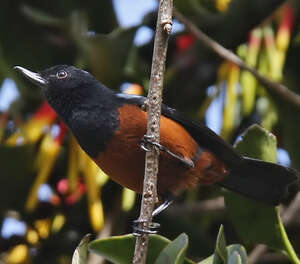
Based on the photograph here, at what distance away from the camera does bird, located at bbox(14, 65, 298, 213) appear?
9.30ft

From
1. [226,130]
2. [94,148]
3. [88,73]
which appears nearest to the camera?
[94,148]

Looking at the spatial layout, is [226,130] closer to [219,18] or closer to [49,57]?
[219,18]

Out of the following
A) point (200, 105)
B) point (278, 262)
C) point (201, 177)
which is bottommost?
point (278, 262)

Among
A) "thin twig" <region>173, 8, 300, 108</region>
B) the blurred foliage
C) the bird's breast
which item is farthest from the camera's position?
the blurred foliage

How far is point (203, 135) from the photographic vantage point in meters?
3.08

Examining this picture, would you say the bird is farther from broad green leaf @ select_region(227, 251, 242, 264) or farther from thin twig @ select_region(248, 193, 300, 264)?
broad green leaf @ select_region(227, 251, 242, 264)

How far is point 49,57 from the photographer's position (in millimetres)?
3830

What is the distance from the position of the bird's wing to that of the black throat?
0.22 ft

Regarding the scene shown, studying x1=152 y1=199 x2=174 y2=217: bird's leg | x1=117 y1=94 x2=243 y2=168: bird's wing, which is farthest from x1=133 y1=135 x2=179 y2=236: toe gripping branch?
x1=117 y1=94 x2=243 y2=168: bird's wing

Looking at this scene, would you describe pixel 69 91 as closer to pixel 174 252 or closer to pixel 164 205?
pixel 164 205

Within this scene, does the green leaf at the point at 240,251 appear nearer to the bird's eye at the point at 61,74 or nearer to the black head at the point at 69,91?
the black head at the point at 69,91

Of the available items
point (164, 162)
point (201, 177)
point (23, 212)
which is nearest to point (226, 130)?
point (201, 177)

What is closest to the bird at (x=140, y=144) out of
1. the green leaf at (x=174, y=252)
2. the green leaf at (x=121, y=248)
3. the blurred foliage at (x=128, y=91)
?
the blurred foliage at (x=128, y=91)

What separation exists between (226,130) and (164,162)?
48cm
